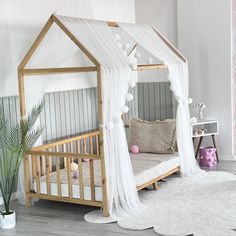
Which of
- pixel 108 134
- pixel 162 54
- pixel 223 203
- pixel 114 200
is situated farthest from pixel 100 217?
pixel 162 54

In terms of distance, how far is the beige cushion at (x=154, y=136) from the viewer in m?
Result: 6.26

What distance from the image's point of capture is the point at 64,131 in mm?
6109

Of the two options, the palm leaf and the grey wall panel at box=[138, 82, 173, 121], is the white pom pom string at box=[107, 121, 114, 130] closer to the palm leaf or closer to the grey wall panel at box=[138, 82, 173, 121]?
the palm leaf

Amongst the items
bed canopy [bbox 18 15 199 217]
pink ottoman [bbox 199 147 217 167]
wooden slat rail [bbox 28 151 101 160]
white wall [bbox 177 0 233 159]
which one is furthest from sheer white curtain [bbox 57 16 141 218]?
white wall [bbox 177 0 233 159]

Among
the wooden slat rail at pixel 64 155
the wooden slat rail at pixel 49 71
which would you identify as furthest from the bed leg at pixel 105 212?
the wooden slat rail at pixel 49 71

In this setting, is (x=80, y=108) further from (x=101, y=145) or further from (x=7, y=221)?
(x=7, y=221)

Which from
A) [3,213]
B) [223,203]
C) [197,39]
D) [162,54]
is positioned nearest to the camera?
[3,213]

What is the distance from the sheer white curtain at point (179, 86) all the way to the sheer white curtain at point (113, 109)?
90 cm

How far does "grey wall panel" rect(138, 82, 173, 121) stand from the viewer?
754 cm

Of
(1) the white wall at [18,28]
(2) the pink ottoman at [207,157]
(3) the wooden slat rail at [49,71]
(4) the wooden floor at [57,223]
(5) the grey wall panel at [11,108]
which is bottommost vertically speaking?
(4) the wooden floor at [57,223]

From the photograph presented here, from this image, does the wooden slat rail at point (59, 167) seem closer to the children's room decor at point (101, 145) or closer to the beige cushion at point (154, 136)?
the children's room decor at point (101, 145)

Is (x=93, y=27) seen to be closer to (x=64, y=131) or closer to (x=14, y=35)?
(x=14, y=35)

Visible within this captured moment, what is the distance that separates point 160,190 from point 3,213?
178cm

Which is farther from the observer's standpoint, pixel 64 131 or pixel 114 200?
pixel 64 131
